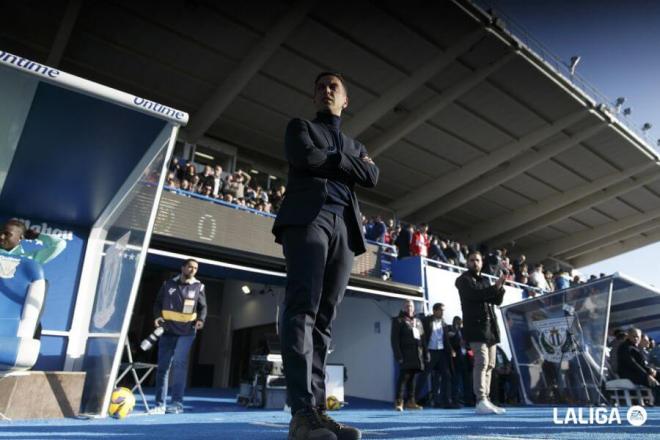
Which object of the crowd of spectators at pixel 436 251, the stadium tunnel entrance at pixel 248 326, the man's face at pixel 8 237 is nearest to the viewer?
the man's face at pixel 8 237

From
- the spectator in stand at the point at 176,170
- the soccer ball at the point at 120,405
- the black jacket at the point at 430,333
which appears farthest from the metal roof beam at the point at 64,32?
the black jacket at the point at 430,333

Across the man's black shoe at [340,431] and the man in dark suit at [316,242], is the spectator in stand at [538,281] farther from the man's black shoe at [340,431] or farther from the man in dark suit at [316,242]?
the man's black shoe at [340,431]

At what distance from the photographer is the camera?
4.73 m

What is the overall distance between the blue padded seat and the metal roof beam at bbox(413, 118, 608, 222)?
1917cm

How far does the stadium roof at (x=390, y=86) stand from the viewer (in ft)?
41.2

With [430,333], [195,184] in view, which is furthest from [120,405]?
[195,184]

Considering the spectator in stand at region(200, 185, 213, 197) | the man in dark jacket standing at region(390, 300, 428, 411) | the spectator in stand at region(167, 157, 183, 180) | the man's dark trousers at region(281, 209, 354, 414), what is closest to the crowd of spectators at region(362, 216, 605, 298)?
the man in dark jacket standing at region(390, 300, 428, 411)

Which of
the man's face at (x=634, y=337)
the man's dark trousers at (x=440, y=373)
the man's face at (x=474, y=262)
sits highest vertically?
the man's face at (x=474, y=262)

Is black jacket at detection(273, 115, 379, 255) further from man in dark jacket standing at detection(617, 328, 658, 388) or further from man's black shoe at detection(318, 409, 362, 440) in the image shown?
man in dark jacket standing at detection(617, 328, 658, 388)

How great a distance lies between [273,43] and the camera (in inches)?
511

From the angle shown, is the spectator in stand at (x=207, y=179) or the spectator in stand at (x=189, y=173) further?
the spectator in stand at (x=207, y=179)

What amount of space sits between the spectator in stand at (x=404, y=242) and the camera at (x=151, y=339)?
852 cm

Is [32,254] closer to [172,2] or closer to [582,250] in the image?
[172,2]

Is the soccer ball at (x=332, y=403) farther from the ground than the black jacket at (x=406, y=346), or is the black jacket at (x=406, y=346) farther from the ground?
the black jacket at (x=406, y=346)
